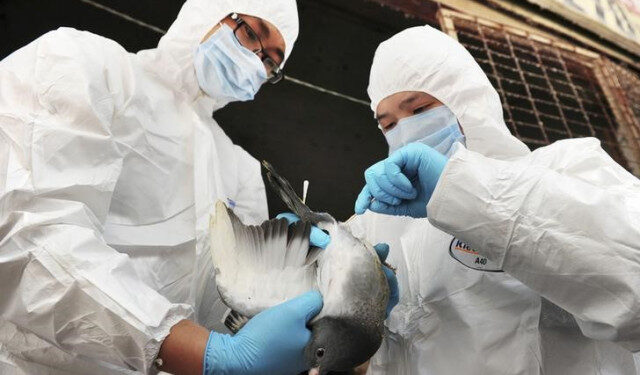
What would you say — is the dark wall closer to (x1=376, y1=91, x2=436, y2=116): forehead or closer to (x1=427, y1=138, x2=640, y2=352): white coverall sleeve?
(x1=376, y1=91, x2=436, y2=116): forehead

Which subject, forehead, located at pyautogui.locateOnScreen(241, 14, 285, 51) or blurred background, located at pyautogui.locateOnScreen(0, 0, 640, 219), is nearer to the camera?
forehead, located at pyautogui.locateOnScreen(241, 14, 285, 51)

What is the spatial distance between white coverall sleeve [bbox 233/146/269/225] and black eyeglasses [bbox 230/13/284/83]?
1.22 ft

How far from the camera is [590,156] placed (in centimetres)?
96

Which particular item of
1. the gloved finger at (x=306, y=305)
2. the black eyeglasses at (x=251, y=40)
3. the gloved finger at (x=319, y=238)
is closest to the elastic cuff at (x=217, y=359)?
the gloved finger at (x=306, y=305)

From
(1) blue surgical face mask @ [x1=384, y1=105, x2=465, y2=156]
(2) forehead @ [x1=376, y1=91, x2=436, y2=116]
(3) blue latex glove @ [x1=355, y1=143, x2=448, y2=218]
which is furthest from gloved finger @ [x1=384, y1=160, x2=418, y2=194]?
(2) forehead @ [x1=376, y1=91, x2=436, y2=116]

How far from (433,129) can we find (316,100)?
1.20 meters

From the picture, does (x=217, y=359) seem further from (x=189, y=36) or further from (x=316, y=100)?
(x=316, y=100)

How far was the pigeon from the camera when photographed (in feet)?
2.63

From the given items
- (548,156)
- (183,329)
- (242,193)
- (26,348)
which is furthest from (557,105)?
(26,348)

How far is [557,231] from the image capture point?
0.76m

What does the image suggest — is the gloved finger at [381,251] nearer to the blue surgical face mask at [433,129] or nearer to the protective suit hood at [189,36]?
the blue surgical face mask at [433,129]

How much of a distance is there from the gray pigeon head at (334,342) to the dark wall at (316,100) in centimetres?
140

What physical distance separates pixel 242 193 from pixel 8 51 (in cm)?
114

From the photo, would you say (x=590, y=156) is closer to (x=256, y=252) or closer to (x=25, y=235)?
(x=256, y=252)
